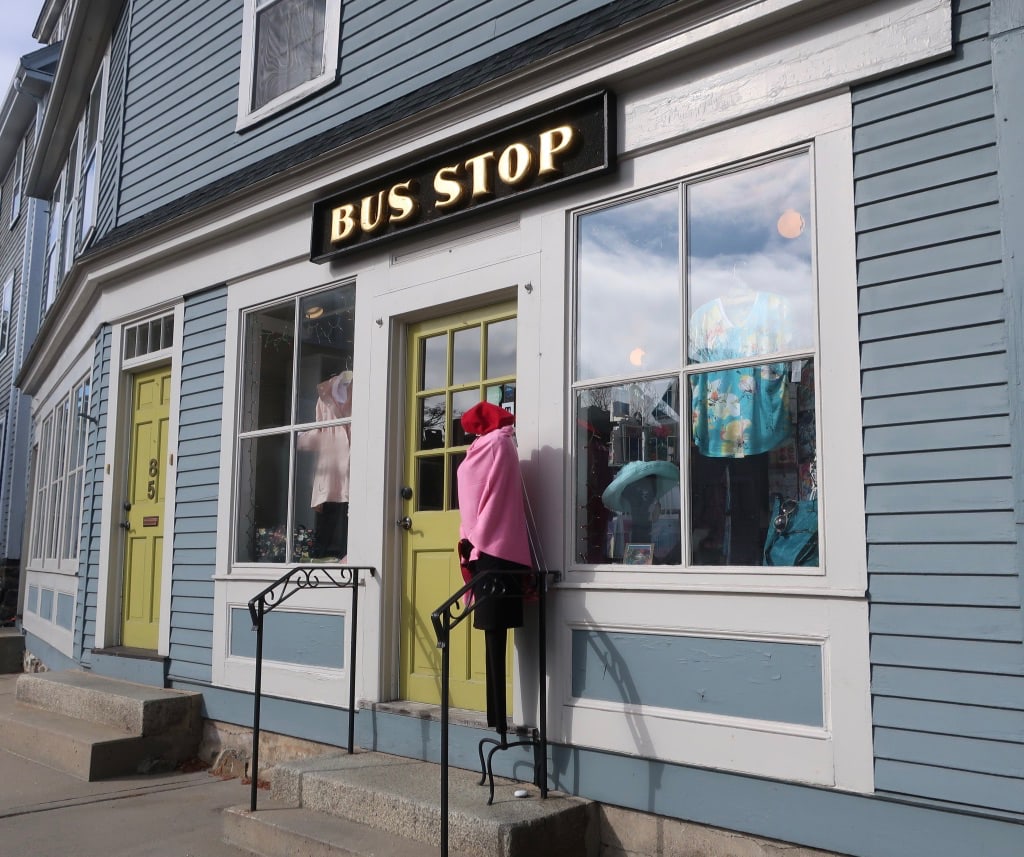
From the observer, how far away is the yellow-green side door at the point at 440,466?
16.8 ft

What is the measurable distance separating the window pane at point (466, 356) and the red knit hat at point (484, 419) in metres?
0.61

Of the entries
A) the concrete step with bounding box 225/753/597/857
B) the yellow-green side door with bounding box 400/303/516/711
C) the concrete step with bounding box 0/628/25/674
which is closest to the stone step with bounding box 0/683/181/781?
the concrete step with bounding box 225/753/597/857

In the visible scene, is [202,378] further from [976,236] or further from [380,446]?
[976,236]

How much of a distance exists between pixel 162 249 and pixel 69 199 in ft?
23.8

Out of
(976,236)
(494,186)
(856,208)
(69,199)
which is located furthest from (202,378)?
(69,199)

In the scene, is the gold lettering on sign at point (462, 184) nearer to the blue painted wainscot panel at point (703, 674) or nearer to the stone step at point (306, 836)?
the blue painted wainscot panel at point (703, 674)

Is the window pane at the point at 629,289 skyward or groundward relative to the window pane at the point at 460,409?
skyward

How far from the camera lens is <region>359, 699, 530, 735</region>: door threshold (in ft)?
15.4

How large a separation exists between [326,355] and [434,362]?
38.6 inches

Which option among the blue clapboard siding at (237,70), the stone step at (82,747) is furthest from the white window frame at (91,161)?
the stone step at (82,747)

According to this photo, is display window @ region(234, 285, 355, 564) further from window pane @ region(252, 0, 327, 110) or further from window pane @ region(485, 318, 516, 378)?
window pane @ region(252, 0, 327, 110)

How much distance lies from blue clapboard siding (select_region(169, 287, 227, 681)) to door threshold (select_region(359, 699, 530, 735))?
184cm

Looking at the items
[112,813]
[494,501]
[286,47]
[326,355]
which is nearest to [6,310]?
[286,47]

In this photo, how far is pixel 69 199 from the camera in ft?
44.6
